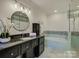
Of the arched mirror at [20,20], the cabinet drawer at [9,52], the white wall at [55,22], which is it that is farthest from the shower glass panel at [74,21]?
the white wall at [55,22]

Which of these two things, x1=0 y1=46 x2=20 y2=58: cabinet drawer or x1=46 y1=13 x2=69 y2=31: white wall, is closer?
x1=0 y1=46 x2=20 y2=58: cabinet drawer

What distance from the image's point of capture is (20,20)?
11.2 ft

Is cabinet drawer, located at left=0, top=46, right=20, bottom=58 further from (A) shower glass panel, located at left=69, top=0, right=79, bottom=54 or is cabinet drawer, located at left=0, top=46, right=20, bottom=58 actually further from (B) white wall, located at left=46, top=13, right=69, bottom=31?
(B) white wall, located at left=46, top=13, right=69, bottom=31

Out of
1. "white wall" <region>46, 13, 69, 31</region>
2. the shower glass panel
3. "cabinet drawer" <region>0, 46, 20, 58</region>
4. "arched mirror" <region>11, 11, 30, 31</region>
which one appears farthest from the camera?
"white wall" <region>46, 13, 69, 31</region>

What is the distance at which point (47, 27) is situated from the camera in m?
7.16

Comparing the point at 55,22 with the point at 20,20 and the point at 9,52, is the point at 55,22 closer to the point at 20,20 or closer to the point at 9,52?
the point at 20,20

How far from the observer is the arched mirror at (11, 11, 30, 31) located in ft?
9.91

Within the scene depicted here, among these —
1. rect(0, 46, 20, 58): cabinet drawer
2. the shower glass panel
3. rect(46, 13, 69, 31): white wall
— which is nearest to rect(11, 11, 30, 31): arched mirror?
rect(0, 46, 20, 58): cabinet drawer

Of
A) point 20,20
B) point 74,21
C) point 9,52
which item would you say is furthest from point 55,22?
point 9,52

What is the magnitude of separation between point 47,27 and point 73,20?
3471 mm

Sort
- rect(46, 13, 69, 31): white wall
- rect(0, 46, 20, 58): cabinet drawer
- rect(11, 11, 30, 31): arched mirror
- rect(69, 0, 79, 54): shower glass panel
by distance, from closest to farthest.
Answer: rect(0, 46, 20, 58): cabinet drawer → rect(11, 11, 30, 31): arched mirror → rect(69, 0, 79, 54): shower glass panel → rect(46, 13, 69, 31): white wall

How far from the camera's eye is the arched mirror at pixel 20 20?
302 centimetres

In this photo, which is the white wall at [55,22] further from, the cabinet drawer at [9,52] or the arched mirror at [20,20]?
the cabinet drawer at [9,52]

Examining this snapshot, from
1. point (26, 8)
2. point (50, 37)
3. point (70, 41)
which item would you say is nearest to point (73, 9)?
point (70, 41)
